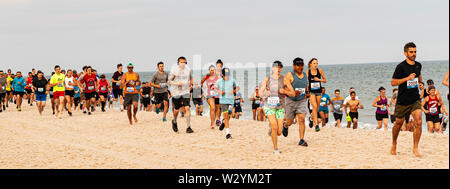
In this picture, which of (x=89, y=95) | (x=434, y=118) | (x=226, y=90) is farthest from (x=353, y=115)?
(x=89, y=95)

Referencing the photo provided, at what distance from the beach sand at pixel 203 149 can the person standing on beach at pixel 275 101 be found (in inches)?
20.1

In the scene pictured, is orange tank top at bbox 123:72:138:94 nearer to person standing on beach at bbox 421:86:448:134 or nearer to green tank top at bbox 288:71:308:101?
green tank top at bbox 288:71:308:101

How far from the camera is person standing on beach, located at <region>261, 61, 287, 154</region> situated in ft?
28.9

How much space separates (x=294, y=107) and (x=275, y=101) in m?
1.15

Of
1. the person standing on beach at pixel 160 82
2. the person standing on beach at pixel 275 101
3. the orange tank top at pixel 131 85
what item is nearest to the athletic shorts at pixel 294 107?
the person standing on beach at pixel 275 101

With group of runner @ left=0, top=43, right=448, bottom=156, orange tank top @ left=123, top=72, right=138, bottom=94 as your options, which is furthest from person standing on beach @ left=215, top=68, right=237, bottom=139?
orange tank top @ left=123, top=72, right=138, bottom=94

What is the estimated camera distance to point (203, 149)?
1002 centimetres

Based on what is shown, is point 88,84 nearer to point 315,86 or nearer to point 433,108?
point 315,86

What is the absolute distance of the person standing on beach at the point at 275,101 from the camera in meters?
8.80

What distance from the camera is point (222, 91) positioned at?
12172mm

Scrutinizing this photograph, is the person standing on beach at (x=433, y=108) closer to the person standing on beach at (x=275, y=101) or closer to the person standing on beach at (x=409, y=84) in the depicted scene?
Result: the person standing on beach at (x=409, y=84)

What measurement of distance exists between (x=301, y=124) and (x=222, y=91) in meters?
3.04

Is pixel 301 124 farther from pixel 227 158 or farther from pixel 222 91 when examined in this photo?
pixel 222 91
